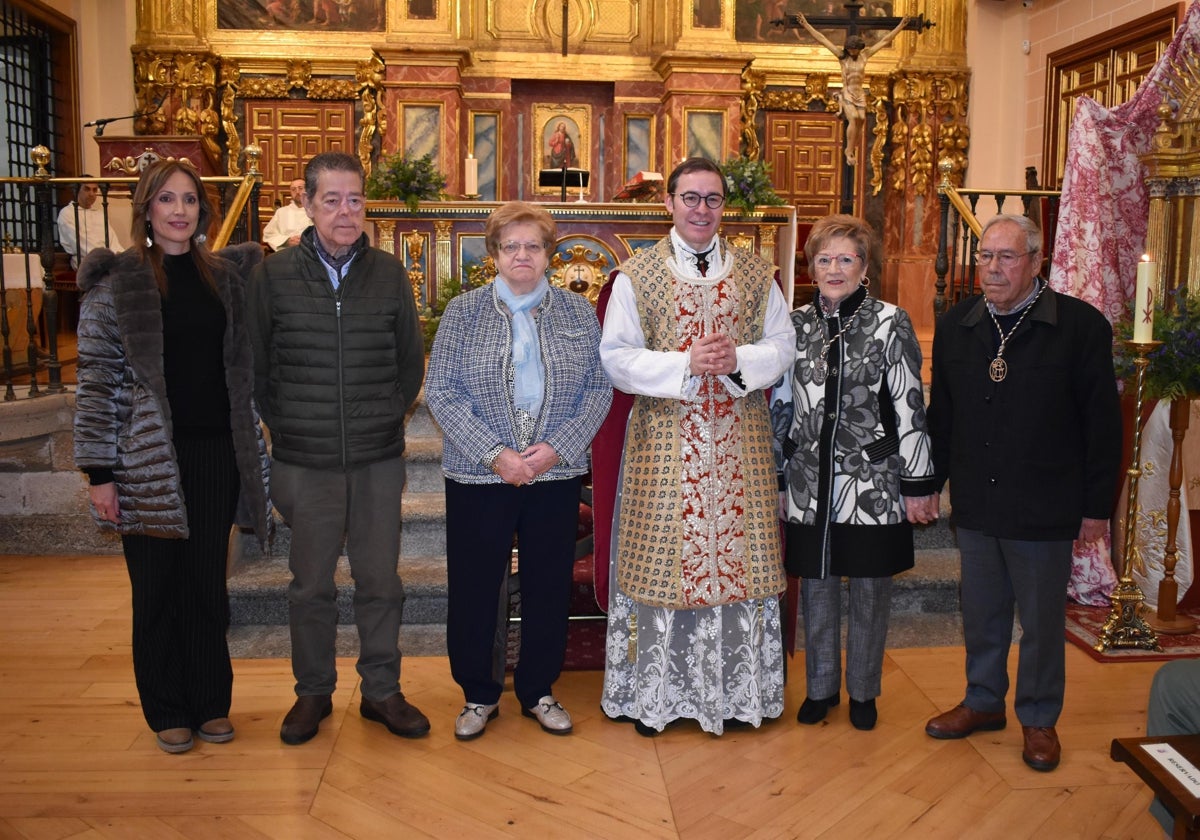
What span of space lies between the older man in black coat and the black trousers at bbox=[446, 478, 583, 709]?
1.23 m

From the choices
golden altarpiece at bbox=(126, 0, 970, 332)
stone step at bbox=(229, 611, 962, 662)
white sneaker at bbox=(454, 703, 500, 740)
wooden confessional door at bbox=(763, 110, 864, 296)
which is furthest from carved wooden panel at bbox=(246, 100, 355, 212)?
white sneaker at bbox=(454, 703, 500, 740)

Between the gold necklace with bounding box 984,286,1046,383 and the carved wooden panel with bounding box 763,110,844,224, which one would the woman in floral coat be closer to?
the gold necklace with bounding box 984,286,1046,383

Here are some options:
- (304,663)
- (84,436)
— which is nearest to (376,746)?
(304,663)

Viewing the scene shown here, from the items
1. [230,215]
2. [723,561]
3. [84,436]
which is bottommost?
[723,561]

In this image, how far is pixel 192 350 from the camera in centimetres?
320

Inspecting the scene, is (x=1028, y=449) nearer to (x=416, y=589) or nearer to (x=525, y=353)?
(x=525, y=353)

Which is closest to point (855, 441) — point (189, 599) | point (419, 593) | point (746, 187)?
point (419, 593)

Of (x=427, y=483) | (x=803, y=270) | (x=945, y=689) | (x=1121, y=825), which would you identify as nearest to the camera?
(x=1121, y=825)

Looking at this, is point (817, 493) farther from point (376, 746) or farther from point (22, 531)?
point (22, 531)

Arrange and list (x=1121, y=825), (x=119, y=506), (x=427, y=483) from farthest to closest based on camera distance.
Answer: (x=427, y=483), (x=119, y=506), (x=1121, y=825)

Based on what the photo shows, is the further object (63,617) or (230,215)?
(230,215)

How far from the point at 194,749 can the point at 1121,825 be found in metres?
2.66

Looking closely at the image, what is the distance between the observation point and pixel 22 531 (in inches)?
222

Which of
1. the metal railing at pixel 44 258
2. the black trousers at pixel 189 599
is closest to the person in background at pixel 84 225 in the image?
the metal railing at pixel 44 258
